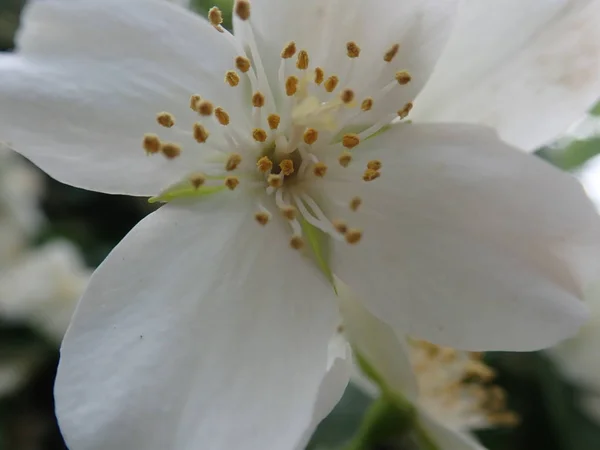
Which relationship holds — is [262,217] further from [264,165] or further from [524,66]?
[524,66]

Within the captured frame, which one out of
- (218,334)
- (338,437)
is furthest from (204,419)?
(338,437)

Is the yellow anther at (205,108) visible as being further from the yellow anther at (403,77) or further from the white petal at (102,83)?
the yellow anther at (403,77)

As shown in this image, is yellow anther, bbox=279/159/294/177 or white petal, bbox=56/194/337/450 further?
yellow anther, bbox=279/159/294/177

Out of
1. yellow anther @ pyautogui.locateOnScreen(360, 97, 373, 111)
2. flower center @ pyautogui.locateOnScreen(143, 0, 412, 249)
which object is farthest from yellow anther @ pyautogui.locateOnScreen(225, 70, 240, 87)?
yellow anther @ pyautogui.locateOnScreen(360, 97, 373, 111)

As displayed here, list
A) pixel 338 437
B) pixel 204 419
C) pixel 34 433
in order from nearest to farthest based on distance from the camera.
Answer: pixel 204 419 < pixel 338 437 < pixel 34 433

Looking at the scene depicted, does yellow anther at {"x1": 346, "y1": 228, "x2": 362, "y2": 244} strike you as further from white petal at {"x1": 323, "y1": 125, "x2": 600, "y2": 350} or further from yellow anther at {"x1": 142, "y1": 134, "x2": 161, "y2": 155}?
yellow anther at {"x1": 142, "y1": 134, "x2": 161, "y2": 155}

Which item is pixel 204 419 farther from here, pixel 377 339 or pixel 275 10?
pixel 275 10

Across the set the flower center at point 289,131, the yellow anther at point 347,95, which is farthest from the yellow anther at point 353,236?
the yellow anther at point 347,95

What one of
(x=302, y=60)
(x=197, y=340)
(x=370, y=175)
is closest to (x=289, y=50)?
(x=302, y=60)
